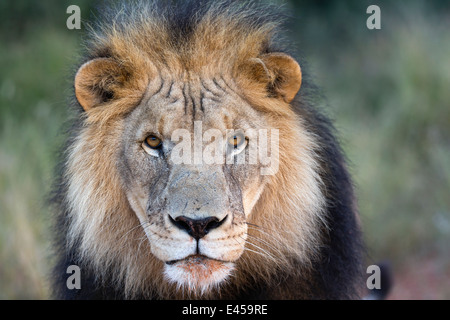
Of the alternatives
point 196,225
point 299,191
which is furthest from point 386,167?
point 196,225

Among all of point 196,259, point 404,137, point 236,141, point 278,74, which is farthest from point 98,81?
point 404,137

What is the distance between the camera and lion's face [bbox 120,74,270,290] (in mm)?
2828

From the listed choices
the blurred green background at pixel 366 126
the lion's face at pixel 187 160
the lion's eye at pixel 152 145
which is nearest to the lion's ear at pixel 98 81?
the lion's face at pixel 187 160

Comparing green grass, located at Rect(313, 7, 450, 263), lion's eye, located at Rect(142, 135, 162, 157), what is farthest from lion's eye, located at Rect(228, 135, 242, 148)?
green grass, located at Rect(313, 7, 450, 263)

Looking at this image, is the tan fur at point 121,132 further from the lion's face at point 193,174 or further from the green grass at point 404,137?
the green grass at point 404,137

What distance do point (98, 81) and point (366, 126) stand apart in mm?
5991

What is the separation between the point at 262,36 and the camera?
3389 millimetres

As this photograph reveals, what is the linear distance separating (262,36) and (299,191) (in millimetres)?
827

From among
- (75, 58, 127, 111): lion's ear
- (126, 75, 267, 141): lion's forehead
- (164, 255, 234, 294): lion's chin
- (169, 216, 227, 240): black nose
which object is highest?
(75, 58, 127, 111): lion's ear

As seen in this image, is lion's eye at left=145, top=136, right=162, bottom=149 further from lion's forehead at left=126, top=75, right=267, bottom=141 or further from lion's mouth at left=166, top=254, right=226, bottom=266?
lion's mouth at left=166, top=254, right=226, bottom=266

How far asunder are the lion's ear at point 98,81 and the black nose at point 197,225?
2.77ft

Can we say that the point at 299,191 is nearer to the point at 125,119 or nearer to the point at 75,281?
the point at 125,119

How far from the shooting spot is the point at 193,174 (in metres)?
2.95

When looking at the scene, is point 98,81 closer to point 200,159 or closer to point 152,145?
point 152,145
